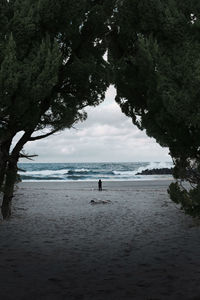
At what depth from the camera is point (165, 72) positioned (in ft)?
36.8

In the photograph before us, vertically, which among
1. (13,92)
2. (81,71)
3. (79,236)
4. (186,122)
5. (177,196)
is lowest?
(79,236)

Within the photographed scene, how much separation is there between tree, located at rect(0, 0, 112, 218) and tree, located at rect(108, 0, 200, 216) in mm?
972

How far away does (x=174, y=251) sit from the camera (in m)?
9.24

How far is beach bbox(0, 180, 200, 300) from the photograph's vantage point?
6.08 metres

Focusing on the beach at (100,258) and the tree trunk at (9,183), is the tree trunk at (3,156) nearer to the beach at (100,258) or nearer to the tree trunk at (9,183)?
the tree trunk at (9,183)

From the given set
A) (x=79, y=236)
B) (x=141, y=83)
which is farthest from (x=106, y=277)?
(x=141, y=83)

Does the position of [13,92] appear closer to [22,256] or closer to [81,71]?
[81,71]

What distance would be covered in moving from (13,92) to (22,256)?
5.23 metres

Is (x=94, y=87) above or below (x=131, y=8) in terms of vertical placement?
below

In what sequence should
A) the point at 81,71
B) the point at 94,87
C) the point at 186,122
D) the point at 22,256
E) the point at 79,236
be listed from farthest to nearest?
the point at 94,87 < the point at 81,71 < the point at 79,236 < the point at 186,122 < the point at 22,256

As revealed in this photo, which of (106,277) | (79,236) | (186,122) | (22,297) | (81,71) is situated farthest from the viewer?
(81,71)

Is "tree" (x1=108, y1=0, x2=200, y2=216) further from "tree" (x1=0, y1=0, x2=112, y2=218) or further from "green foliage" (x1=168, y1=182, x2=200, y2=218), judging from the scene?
"tree" (x1=0, y1=0, x2=112, y2=218)

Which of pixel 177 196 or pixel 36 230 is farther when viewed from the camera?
pixel 177 196

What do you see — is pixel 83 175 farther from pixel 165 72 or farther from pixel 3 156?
pixel 165 72
